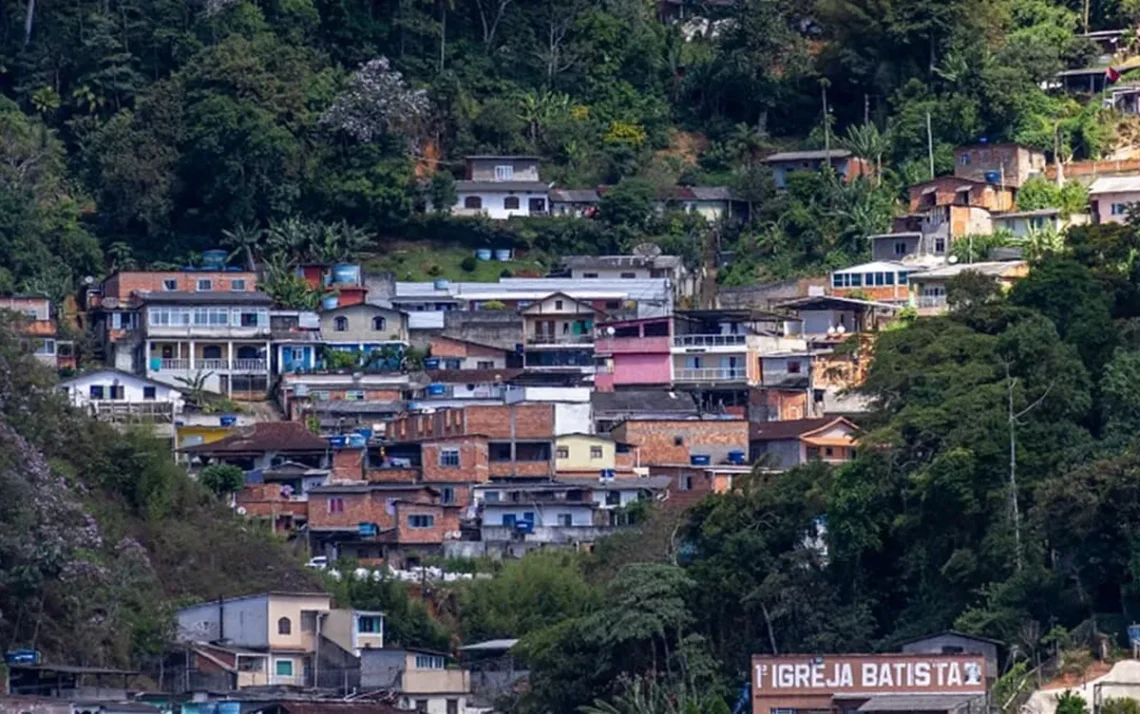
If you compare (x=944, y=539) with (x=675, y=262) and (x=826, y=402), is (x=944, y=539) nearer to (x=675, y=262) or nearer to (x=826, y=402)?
(x=826, y=402)

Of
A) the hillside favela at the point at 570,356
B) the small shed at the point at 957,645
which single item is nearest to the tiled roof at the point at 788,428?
the hillside favela at the point at 570,356

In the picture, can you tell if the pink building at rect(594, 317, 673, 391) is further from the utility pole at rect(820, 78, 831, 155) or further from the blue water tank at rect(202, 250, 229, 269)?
the blue water tank at rect(202, 250, 229, 269)

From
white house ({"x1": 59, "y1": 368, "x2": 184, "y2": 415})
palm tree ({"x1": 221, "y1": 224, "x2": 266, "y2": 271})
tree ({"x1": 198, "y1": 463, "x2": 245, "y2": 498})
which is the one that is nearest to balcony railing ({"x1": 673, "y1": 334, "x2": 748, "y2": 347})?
palm tree ({"x1": 221, "y1": 224, "x2": 266, "y2": 271})

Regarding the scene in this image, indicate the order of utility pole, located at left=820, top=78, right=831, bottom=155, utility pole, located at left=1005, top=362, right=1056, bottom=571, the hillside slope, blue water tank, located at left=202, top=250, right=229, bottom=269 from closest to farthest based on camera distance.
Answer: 1. utility pole, located at left=1005, top=362, right=1056, bottom=571
2. the hillside slope
3. blue water tank, located at left=202, top=250, right=229, bottom=269
4. utility pole, located at left=820, top=78, right=831, bottom=155

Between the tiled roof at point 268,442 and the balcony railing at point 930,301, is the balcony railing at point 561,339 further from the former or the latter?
the tiled roof at point 268,442

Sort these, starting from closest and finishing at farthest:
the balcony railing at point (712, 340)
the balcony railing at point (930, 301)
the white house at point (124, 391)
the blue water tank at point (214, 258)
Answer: the white house at point (124, 391)
the balcony railing at point (930, 301)
the balcony railing at point (712, 340)
the blue water tank at point (214, 258)

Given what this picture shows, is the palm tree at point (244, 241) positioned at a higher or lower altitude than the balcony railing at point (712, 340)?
higher
